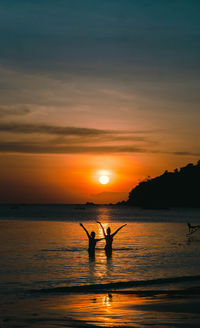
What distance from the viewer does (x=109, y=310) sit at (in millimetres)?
14633

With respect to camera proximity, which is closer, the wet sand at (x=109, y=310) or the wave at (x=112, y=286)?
the wet sand at (x=109, y=310)

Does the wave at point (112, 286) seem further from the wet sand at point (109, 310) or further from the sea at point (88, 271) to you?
the wet sand at point (109, 310)

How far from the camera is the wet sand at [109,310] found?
508 inches

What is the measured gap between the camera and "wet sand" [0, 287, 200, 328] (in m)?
12.9

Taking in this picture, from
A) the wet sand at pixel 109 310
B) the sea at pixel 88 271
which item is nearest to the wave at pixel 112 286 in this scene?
the sea at pixel 88 271

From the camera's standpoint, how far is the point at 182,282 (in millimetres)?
21172

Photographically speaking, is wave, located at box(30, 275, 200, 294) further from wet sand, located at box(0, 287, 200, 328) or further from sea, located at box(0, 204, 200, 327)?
wet sand, located at box(0, 287, 200, 328)

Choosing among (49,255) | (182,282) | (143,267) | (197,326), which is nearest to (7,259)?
(49,255)

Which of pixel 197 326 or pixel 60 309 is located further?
pixel 60 309

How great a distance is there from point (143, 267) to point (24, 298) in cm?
1167

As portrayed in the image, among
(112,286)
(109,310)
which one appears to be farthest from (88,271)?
(109,310)

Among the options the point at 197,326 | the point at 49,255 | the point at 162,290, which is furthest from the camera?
the point at 49,255

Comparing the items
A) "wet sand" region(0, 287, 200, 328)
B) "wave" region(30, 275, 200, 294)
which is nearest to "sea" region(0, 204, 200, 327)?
"wave" region(30, 275, 200, 294)

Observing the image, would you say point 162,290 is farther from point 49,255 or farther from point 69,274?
point 49,255
